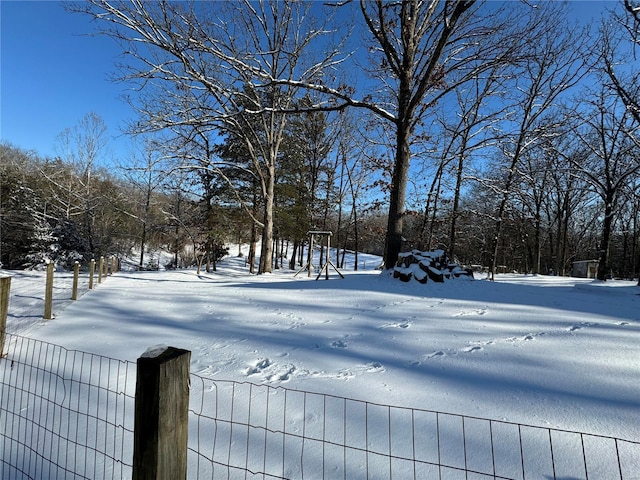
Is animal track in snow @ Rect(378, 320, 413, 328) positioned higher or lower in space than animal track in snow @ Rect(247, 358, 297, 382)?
higher

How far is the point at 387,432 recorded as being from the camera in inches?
87.1

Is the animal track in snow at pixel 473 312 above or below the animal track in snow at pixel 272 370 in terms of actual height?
above

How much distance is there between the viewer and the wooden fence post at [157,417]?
1.13 metres

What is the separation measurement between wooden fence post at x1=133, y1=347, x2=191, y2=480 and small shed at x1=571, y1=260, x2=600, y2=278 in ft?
60.7

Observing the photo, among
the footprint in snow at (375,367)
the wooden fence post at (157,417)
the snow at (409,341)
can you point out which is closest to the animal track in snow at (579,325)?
the snow at (409,341)

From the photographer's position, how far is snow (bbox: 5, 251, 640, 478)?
99.7 inches

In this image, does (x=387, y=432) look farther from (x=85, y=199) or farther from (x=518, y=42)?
(x=85, y=199)

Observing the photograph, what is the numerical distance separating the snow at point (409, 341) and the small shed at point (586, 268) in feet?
30.9

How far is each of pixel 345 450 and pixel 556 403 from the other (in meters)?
1.65

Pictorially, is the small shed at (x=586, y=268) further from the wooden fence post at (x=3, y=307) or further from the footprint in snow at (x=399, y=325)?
the wooden fence post at (x=3, y=307)

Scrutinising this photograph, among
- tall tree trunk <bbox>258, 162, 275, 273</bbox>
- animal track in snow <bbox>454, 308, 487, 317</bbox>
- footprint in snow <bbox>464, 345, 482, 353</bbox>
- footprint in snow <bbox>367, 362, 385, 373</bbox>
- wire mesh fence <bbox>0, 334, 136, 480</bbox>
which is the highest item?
tall tree trunk <bbox>258, 162, 275, 273</bbox>

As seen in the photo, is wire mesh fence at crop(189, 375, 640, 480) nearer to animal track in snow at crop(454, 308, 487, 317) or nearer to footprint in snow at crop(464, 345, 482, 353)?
footprint in snow at crop(464, 345, 482, 353)

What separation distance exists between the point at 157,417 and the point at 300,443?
1.34 m

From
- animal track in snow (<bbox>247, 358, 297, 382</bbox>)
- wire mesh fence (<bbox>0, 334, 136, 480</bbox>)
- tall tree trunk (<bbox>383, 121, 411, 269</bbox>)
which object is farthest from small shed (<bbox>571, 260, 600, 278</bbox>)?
wire mesh fence (<bbox>0, 334, 136, 480</bbox>)
